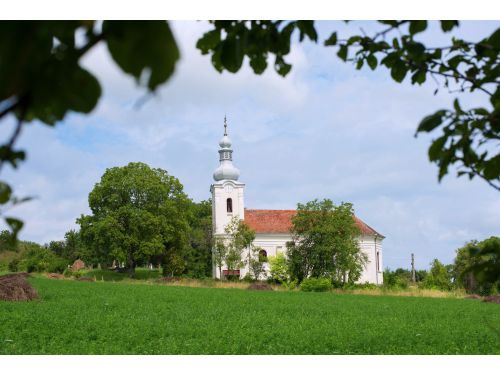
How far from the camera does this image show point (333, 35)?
7.73 feet

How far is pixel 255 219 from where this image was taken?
1682 inches

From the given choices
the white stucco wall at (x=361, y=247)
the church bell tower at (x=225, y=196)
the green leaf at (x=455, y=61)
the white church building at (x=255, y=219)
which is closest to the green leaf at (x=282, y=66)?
the green leaf at (x=455, y=61)

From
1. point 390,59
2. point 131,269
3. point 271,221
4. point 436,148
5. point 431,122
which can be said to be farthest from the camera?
point 271,221

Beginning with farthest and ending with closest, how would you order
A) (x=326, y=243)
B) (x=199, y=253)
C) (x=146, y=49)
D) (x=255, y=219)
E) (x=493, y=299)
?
(x=255, y=219) → (x=199, y=253) → (x=326, y=243) → (x=493, y=299) → (x=146, y=49)

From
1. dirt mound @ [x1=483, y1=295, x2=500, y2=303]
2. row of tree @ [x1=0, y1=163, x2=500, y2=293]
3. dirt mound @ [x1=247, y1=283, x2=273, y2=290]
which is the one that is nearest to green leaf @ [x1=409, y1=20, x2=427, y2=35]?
dirt mound @ [x1=483, y1=295, x2=500, y2=303]

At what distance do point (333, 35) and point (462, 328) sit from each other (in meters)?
11.5

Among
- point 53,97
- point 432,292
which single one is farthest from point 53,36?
point 432,292

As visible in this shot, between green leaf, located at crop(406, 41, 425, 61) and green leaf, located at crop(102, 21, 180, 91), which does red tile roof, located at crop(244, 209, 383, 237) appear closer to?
green leaf, located at crop(406, 41, 425, 61)

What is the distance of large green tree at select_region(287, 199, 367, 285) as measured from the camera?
32.4m

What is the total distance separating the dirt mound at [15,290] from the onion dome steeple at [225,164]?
25164mm

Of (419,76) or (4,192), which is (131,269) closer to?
(419,76)

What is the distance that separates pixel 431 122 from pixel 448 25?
0.80m

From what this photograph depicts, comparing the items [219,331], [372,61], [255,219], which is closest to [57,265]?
[255,219]

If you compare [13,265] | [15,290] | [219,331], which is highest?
[13,265]
